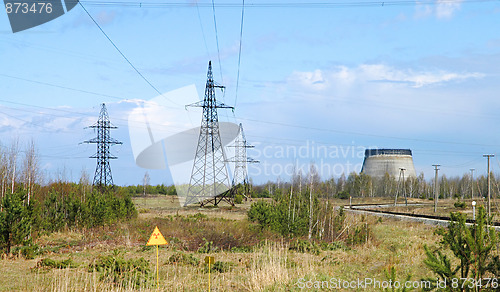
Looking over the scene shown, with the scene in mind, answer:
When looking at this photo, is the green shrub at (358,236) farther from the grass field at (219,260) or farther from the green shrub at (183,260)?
the green shrub at (183,260)

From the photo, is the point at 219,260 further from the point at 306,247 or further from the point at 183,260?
the point at 306,247

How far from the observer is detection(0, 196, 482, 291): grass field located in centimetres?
1277

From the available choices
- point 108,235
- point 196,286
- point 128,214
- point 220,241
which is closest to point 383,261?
point 196,286

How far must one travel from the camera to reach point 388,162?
3848 inches

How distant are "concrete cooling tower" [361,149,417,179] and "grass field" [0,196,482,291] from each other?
68.4 m

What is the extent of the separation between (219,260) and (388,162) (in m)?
86.1

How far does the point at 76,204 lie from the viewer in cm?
3116

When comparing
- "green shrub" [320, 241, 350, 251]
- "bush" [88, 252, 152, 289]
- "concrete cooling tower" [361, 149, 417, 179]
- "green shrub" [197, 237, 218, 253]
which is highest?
"concrete cooling tower" [361, 149, 417, 179]

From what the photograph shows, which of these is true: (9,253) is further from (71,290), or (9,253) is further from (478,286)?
(478,286)

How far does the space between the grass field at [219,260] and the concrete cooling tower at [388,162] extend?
225 ft

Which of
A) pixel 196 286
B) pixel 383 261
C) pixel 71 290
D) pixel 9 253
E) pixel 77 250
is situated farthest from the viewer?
pixel 77 250

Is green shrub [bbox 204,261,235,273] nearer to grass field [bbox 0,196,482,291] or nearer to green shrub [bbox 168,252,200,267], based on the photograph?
grass field [bbox 0,196,482,291]

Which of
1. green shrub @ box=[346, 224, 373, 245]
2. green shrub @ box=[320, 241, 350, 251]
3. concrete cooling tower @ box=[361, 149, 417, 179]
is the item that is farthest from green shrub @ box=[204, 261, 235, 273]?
concrete cooling tower @ box=[361, 149, 417, 179]

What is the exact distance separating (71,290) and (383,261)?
11.1 metres
